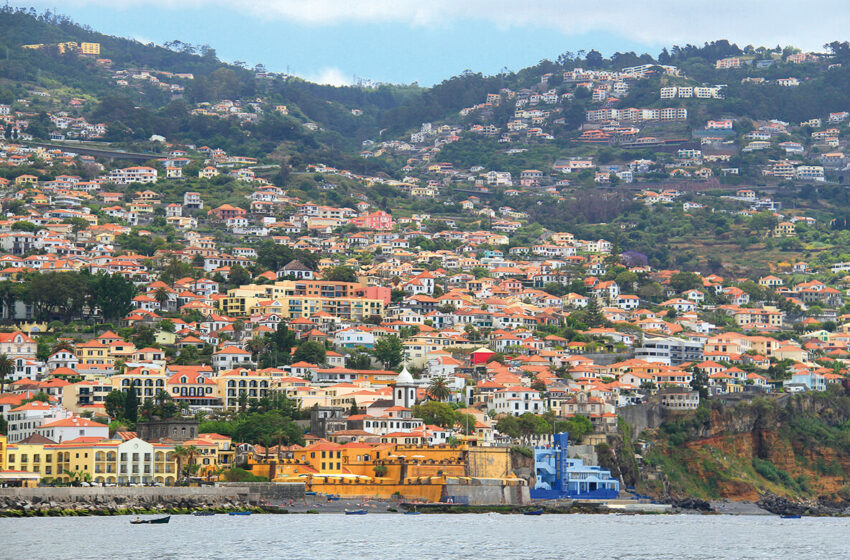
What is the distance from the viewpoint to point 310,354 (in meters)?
98.9

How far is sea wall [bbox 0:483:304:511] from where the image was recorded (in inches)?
2795

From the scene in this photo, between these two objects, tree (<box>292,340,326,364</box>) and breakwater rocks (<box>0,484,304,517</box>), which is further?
tree (<box>292,340,326,364</box>)

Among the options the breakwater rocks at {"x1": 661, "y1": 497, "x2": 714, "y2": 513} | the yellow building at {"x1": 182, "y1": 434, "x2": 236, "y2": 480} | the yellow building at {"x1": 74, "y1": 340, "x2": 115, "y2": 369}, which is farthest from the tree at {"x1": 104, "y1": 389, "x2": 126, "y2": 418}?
the breakwater rocks at {"x1": 661, "y1": 497, "x2": 714, "y2": 513}

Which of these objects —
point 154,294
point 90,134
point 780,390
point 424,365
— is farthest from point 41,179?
point 780,390

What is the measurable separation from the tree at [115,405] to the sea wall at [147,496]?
10.0 metres

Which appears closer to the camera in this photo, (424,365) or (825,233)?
(424,365)

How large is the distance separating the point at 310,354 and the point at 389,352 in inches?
227

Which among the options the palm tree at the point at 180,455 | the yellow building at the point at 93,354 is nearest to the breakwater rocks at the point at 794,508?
the palm tree at the point at 180,455

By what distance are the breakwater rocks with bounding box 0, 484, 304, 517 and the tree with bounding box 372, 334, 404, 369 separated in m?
24.4

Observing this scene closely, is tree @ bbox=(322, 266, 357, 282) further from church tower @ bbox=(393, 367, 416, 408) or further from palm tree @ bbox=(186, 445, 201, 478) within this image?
palm tree @ bbox=(186, 445, 201, 478)

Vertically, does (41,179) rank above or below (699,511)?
above

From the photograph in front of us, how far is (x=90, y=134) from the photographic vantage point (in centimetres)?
17588

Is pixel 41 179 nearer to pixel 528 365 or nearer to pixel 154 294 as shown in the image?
pixel 154 294

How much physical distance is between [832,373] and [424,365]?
2901cm
